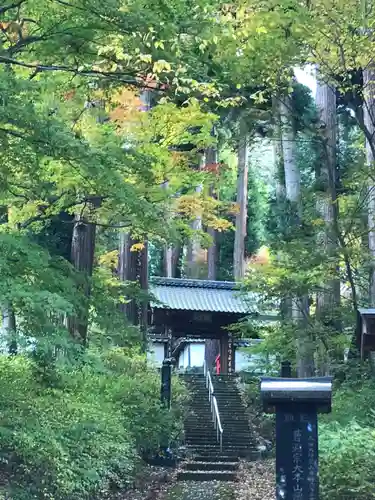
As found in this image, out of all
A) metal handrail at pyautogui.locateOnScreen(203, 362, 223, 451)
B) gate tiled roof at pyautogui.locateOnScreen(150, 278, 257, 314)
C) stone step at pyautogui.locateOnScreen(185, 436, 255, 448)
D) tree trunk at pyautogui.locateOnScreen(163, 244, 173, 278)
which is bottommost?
stone step at pyautogui.locateOnScreen(185, 436, 255, 448)

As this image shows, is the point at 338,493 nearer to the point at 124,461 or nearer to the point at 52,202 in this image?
the point at 124,461

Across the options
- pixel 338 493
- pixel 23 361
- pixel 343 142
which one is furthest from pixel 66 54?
pixel 343 142

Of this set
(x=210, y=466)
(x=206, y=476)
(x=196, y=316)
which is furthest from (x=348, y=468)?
(x=196, y=316)

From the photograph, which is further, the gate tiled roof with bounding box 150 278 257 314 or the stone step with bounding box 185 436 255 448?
the gate tiled roof with bounding box 150 278 257 314

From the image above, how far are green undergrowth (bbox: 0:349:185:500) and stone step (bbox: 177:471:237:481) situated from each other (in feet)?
2.58

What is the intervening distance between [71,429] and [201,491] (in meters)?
3.79

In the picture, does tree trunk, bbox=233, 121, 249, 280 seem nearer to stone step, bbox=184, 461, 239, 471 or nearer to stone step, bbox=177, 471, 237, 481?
stone step, bbox=184, 461, 239, 471

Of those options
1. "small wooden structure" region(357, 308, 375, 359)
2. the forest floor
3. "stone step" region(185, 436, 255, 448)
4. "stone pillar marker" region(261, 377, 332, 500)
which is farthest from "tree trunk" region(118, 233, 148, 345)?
"stone pillar marker" region(261, 377, 332, 500)

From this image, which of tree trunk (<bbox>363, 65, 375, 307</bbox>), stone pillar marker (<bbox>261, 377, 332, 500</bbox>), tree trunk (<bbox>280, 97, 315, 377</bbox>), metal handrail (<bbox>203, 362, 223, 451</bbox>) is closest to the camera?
stone pillar marker (<bbox>261, 377, 332, 500</bbox>)

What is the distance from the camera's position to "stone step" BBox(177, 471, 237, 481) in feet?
35.2

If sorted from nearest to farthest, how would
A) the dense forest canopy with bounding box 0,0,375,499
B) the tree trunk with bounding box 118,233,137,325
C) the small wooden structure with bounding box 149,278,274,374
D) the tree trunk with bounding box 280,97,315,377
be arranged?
1. the dense forest canopy with bounding box 0,0,375,499
2. the tree trunk with bounding box 280,97,315,377
3. the tree trunk with bounding box 118,233,137,325
4. the small wooden structure with bounding box 149,278,274,374

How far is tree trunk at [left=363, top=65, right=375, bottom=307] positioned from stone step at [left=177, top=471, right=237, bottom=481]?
4.14 m

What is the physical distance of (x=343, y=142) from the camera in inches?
674

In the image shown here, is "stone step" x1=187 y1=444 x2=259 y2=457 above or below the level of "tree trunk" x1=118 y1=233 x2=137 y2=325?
below
